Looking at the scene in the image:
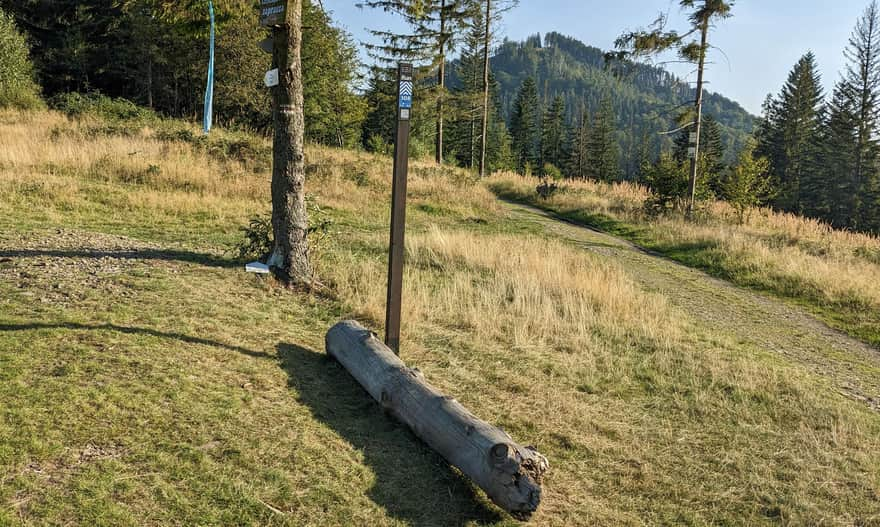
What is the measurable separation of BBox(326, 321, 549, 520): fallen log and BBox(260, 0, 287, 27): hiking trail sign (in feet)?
11.9

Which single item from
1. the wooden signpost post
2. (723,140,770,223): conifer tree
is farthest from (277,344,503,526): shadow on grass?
(723,140,770,223): conifer tree

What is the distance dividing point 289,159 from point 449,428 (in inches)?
169

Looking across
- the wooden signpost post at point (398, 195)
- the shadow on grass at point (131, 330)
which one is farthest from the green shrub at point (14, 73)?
the wooden signpost post at point (398, 195)

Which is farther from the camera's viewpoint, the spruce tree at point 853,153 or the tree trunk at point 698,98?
the spruce tree at point 853,153

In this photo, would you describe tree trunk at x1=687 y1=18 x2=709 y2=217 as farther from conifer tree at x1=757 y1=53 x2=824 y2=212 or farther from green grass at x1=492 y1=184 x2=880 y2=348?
conifer tree at x1=757 y1=53 x2=824 y2=212

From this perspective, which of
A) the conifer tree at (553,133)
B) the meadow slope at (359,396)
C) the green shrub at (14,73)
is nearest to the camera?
the meadow slope at (359,396)

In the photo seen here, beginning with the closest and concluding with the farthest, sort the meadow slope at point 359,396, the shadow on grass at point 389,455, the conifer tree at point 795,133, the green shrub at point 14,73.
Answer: the meadow slope at point 359,396 < the shadow on grass at point 389,455 < the green shrub at point 14,73 < the conifer tree at point 795,133

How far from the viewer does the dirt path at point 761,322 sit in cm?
674

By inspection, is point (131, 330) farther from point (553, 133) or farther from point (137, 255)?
point (553, 133)

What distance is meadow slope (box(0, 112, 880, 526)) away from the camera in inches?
130

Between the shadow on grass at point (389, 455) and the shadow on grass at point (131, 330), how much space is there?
12.6 inches

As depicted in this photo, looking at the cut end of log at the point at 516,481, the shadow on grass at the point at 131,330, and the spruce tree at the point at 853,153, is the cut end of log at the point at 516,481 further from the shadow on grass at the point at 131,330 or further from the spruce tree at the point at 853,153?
the spruce tree at the point at 853,153

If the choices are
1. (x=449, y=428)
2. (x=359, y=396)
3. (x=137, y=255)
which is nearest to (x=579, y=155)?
(x=137, y=255)

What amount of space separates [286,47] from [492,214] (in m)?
11.5
